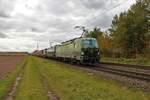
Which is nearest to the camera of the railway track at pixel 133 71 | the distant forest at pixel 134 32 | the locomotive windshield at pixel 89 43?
the railway track at pixel 133 71

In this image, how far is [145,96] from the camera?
13.1 meters

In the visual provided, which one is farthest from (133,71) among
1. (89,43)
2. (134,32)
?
(134,32)

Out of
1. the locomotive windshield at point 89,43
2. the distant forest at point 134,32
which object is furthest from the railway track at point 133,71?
the distant forest at point 134,32

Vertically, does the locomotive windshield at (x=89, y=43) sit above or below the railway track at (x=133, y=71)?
above

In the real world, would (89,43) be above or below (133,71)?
above

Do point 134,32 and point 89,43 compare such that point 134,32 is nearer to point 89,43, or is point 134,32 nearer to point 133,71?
point 89,43

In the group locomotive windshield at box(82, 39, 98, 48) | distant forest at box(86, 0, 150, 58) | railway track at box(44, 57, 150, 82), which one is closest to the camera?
railway track at box(44, 57, 150, 82)

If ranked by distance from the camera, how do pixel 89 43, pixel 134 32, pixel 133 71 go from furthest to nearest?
pixel 134 32 → pixel 89 43 → pixel 133 71

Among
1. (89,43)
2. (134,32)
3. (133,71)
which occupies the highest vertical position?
(134,32)

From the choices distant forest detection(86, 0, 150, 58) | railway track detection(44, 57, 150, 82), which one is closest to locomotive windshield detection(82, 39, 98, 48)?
railway track detection(44, 57, 150, 82)

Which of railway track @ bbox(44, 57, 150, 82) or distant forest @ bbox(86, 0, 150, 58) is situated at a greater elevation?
distant forest @ bbox(86, 0, 150, 58)

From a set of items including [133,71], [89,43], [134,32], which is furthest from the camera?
[134,32]

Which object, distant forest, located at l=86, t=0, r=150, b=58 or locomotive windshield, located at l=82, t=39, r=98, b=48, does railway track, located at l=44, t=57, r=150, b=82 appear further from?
distant forest, located at l=86, t=0, r=150, b=58

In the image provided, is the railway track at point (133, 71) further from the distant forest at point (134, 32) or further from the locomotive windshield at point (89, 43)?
the distant forest at point (134, 32)
